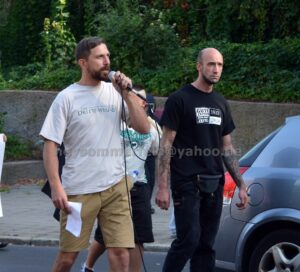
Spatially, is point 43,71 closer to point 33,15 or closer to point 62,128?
point 33,15

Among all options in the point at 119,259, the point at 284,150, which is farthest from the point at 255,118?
the point at 119,259

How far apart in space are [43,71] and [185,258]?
1281cm

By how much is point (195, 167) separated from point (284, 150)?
2.58ft

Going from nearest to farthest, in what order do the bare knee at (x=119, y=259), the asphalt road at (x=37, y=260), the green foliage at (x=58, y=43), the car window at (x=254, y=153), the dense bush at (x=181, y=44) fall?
the bare knee at (x=119, y=259) < the car window at (x=254, y=153) < the asphalt road at (x=37, y=260) < the dense bush at (x=181, y=44) < the green foliage at (x=58, y=43)

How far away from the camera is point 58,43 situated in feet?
65.6

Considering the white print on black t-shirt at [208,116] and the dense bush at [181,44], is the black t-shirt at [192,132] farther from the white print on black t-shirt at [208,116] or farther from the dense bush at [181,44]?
the dense bush at [181,44]

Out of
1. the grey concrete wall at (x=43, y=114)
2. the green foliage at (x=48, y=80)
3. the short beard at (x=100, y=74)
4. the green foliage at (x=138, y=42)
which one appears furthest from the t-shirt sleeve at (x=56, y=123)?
the green foliage at (x=48, y=80)

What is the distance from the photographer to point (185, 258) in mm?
6898

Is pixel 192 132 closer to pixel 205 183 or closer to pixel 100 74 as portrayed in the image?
pixel 205 183

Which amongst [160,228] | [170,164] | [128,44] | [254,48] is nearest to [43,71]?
[128,44]

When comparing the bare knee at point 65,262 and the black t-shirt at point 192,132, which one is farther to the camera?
the black t-shirt at point 192,132

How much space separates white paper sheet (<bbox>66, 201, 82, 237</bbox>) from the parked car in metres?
1.49

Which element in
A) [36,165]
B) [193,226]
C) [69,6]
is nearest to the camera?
[193,226]

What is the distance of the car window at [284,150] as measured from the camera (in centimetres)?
714
